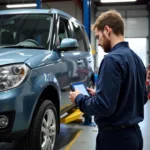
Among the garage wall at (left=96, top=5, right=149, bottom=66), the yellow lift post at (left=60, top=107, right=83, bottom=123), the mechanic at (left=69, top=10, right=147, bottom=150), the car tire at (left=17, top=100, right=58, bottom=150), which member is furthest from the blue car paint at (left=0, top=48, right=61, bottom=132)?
the garage wall at (left=96, top=5, right=149, bottom=66)

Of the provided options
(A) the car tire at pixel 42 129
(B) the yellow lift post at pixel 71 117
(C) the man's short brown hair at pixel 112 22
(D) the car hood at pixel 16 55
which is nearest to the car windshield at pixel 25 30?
(D) the car hood at pixel 16 55

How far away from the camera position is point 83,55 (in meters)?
4.42

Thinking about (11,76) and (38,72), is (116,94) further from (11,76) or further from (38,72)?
(38,72)

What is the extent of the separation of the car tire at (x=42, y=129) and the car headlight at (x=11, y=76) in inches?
18.6

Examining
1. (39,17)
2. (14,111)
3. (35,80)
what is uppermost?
(39,17)

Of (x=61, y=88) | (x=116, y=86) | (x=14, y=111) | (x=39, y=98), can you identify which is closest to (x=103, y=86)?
(x=116, y=86)

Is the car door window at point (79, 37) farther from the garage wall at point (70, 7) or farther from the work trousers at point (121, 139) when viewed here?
the garage wall at point (70, 7)

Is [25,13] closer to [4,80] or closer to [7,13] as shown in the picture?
[7,13]

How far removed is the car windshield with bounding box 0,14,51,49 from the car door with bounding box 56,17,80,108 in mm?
197

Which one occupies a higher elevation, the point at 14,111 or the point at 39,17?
the point at 39,17

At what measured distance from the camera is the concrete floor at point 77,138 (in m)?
3.82

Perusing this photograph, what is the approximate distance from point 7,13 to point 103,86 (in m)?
2.67

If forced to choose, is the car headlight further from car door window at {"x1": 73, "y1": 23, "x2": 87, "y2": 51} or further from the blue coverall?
car door window at {"x1": 73, "y1": 23, "x2": 87, "y2": 51}

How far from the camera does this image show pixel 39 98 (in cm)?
278
